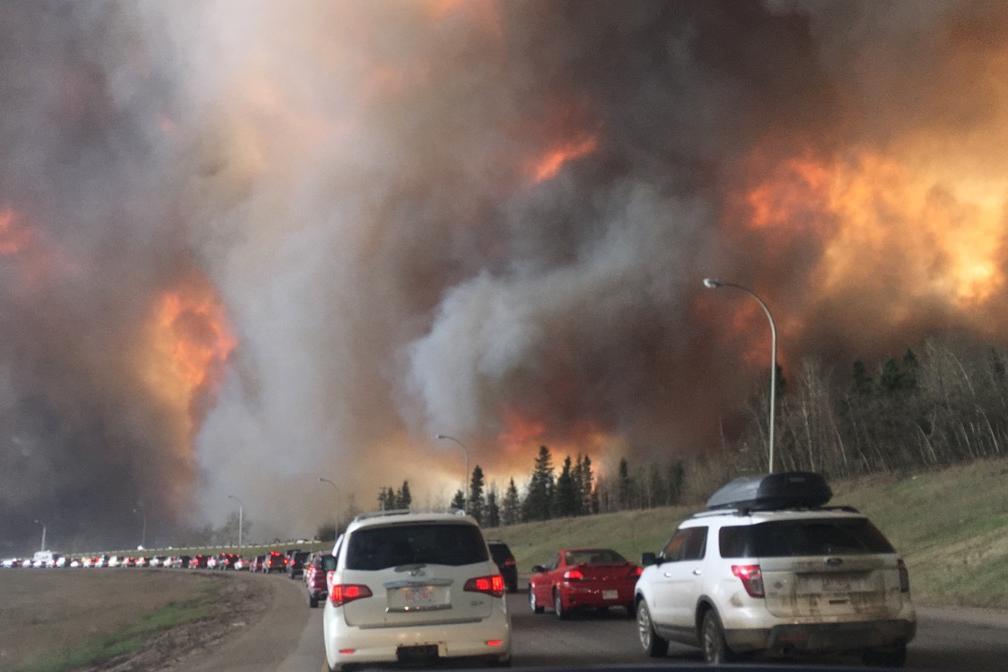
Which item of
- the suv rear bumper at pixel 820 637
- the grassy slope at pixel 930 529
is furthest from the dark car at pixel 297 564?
the suv rear bumper at pixel 820 637

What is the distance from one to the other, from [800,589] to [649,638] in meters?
3.54

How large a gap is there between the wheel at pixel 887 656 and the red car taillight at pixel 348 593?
5.75 metres

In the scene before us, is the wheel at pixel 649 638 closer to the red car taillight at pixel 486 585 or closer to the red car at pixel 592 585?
the red car taillight at pixel 486 585

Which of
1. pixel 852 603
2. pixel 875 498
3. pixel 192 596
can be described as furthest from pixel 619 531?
pixel 852 603

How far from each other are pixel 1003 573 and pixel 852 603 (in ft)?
46.7

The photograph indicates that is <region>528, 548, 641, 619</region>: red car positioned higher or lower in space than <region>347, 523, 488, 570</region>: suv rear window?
lower

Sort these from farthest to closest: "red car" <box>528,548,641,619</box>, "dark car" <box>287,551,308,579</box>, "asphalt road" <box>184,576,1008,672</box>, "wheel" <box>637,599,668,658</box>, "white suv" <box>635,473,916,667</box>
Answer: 1. "dark car" <box>287,551,308,579</box>
2. "red car" <box>528,548,641,619</box>
3. "wheel" <box>637,599,668,658</box>
4. "asphalt road" <box>184,576,1008,672</box>
5. "white suv" <box>635,473,916,667</box>

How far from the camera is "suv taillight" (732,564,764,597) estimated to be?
10711 mm

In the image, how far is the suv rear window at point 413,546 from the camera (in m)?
Result: 10.8

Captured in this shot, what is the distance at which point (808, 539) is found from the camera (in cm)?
1092

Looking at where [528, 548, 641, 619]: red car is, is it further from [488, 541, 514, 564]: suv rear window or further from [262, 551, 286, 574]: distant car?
[262, 551, 286, 574]: distant car

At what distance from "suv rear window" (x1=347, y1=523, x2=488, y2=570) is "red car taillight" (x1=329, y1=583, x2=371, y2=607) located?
0.72ft

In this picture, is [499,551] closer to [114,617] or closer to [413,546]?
[114,617]

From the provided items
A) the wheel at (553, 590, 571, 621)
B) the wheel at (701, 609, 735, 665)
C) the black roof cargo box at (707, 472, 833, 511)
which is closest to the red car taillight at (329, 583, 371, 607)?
the wheel at (701, 609, 735, 665)
